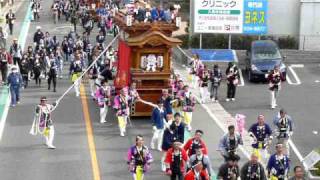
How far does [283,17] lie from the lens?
41.6m

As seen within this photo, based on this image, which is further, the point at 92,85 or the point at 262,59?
the point at 262,59

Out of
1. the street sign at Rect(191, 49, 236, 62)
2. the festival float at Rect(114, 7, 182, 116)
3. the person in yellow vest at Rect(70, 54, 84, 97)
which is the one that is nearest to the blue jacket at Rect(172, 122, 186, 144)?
the festival float at Rect(114, 7, 182, 116)

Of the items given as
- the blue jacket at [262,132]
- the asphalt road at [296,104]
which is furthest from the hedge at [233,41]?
the blue jacket at [262,132]

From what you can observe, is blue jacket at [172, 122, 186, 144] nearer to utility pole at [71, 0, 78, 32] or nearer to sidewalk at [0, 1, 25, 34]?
utility pole at [71, 0, 78, 32]

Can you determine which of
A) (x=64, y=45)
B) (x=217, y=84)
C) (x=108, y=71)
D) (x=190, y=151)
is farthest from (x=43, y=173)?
(x=64, y=45)

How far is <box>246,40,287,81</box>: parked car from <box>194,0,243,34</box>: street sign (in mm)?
2218

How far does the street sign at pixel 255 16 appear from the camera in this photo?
40.2 m

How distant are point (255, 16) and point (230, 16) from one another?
1.27 metres

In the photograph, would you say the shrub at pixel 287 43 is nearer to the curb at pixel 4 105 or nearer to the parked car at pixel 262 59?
the parked car at pixel 262 59

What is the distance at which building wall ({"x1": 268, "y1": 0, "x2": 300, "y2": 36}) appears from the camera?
41344mm

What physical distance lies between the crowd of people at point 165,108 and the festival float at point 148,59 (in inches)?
12.2

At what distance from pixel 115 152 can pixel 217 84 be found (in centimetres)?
892

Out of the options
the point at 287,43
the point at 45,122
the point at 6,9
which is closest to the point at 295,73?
the point at 287,43

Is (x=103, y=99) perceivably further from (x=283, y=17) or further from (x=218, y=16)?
(x=283, y=17)
